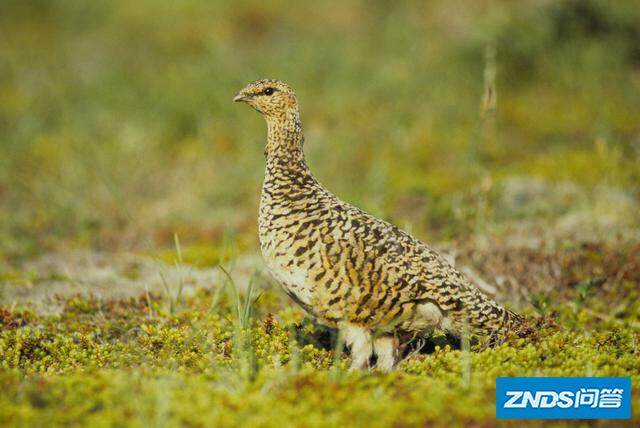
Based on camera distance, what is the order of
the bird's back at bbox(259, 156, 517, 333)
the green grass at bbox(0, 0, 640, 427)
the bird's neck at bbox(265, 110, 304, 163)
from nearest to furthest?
the green grass at bbox(0, 0, 640, 427), the bird's back at bbox(259, 156, 517, 333), the bird's neck at bbox(265, 110, 304, 163)

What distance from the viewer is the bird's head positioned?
14.1 ft

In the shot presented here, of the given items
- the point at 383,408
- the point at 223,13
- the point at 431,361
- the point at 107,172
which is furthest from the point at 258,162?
the point at 223,13

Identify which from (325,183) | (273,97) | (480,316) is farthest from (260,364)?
(325,183)

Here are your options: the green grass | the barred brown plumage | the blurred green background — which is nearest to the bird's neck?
the barred brown plumage

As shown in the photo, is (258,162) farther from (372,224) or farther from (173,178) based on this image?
(372,224)

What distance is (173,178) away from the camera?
937 centimetres

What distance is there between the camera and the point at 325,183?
28.1 feet

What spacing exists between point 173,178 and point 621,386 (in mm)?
7094

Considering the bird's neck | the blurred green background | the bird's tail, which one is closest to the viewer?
the bird's tail

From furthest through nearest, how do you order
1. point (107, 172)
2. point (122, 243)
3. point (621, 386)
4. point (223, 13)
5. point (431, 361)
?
1. point (223, 13)
2. point (107, 172)
3. point (122, 243)
4. point (431, 361)
5. point (621, 386)

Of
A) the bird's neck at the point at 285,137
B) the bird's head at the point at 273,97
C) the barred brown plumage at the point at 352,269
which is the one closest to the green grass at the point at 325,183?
the barred brown plumage at the point at 352,269

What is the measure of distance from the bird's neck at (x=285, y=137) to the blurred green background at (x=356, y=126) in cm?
190

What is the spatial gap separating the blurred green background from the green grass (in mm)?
41

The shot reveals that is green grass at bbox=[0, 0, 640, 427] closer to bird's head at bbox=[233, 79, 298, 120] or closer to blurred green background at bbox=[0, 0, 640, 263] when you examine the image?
blurred green background at bbox=[0, 0, 640, 263]
